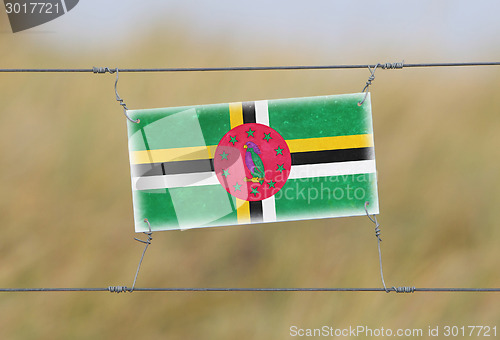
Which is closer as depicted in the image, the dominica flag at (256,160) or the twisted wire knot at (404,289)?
the twisted wire knot at (404,289)

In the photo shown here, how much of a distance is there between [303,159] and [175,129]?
93 cm

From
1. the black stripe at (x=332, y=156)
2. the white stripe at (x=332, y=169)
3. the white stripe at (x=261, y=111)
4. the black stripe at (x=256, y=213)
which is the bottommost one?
the black stripe at (x=256, y=213)

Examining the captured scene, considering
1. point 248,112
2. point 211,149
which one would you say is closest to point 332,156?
point 248,112

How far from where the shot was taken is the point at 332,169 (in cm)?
637

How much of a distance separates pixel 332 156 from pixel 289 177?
341 mm

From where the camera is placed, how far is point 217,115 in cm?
634

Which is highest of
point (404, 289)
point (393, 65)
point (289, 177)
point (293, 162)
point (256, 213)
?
point (393, 65)

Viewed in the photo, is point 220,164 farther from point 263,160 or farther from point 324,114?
point 324,114

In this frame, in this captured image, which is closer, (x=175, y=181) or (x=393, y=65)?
(x=393, y=65)

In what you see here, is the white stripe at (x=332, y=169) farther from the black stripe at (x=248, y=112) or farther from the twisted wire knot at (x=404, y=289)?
the twisted wire knot at (x=404, y=289)

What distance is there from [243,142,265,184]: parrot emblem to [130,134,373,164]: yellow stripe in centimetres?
22

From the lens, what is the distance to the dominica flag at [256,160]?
20.8 ft

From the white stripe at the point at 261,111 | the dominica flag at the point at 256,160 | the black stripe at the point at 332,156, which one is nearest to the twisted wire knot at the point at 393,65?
the dominica flag at the point at 256,160

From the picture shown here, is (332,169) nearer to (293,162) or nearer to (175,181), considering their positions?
(293,162)
